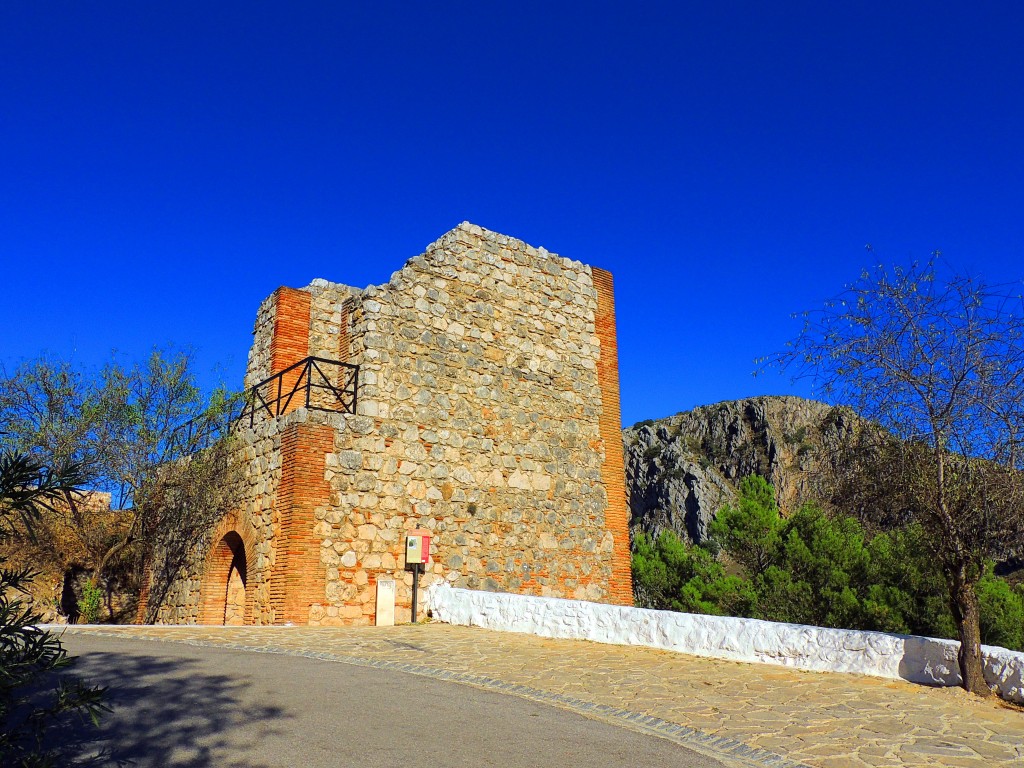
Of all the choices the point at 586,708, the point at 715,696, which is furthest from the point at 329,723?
the point at 715,696

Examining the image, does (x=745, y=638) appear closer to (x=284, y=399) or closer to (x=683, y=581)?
(x=284, y=399)

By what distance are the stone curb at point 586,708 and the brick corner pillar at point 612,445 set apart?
768 cm

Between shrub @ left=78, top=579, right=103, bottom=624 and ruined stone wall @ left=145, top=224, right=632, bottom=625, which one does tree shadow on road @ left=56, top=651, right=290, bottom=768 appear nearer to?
ruined stone wall @ left=145, top=224, right=632, bottom=625

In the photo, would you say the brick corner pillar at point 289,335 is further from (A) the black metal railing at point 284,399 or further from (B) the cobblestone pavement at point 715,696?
(B) the cobblestone pavement at point 715,696

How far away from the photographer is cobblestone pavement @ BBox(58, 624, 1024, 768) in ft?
19.7

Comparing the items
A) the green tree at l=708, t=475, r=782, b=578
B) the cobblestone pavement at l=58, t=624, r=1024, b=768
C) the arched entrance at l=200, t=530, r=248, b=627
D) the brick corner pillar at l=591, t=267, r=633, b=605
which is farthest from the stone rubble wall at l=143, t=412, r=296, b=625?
the green tree at l=708, t=475, r=782, b=578

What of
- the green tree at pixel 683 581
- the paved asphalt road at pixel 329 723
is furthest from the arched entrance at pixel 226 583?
the green tree at pixel 683 581

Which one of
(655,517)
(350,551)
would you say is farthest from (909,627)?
(655,517)

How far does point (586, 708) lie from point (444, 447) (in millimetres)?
7248

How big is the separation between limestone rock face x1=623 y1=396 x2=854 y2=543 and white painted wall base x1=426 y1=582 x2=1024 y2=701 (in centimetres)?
5794

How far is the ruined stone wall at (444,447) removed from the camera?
12.5 meters

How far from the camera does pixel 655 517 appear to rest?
242 feet

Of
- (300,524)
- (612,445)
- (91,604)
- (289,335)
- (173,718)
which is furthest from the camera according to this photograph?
(612,445)

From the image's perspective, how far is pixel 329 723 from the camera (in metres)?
6.09
